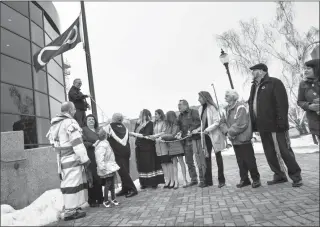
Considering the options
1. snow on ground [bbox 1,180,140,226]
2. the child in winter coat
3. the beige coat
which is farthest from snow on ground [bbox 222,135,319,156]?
snow on ground [bbox 1,180,140,226]

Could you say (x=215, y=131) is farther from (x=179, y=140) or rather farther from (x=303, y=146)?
(x=303, y=146)

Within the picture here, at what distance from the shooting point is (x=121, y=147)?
19.8 ft

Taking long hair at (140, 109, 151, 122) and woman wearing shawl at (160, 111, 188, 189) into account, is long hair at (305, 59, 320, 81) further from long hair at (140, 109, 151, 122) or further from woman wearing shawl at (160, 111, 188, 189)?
long hair at (140, 109, 151, 122)

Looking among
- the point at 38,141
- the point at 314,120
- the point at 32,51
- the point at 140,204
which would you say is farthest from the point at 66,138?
the point at 32,51

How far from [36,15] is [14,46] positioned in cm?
269

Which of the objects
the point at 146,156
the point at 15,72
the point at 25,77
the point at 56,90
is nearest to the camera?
the point at 146,156

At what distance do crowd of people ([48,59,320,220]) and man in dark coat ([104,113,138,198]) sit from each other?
0.02 meters

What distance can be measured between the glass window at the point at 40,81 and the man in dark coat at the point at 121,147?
22.6 feet

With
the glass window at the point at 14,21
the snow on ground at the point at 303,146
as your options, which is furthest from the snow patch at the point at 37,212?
the snow on ground at the point at 303,146

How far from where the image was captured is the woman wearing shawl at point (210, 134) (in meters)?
5.59

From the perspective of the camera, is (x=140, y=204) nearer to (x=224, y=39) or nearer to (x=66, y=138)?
(x=66, y=138)

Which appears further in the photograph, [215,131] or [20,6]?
[20,6]

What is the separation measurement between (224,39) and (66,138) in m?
25.5

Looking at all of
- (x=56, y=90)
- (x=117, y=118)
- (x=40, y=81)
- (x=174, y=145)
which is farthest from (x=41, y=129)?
(x=174, y=145)
